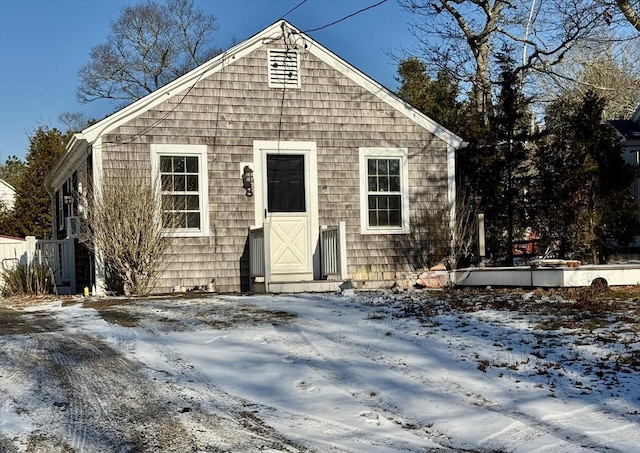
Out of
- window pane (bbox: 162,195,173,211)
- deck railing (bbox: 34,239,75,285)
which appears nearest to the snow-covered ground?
window pane (bbox: 162,195,173,211)

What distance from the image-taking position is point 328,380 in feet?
17.6

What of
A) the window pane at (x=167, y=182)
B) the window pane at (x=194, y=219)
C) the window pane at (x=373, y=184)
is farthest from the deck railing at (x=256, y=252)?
the window pane at (x=373, y=184)

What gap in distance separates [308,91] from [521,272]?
210 inches

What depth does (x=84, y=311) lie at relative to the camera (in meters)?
8.81

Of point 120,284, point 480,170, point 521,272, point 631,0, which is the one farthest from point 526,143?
point 120,284

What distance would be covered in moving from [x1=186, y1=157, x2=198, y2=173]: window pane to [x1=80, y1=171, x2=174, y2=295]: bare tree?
0.82 meters

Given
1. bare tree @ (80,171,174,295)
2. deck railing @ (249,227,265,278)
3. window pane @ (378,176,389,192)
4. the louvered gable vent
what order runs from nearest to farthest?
bare tree @ (80,171,174,295), deck railing @ (249,227,265,278), the louvered gable vent, window pane @ (378,176,389,192)

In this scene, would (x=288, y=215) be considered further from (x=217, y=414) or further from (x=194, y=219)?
(x=217, y=414)

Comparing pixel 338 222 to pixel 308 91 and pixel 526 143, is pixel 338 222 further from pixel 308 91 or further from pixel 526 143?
pixel 526 143

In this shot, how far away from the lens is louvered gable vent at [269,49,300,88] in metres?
12.6

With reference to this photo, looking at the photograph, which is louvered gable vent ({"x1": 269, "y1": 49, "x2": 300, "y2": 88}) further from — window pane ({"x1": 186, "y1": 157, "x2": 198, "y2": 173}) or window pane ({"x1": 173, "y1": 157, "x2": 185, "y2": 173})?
window pane ({"x1": 173, "y1": 157, "x2": 185, "y2": 173})

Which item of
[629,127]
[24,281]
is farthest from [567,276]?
[629,127]

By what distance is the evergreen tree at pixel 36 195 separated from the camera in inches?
1056

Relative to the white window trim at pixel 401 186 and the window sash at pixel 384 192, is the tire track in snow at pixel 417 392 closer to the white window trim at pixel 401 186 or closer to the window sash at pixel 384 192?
the white window trim at pixel 401 186
